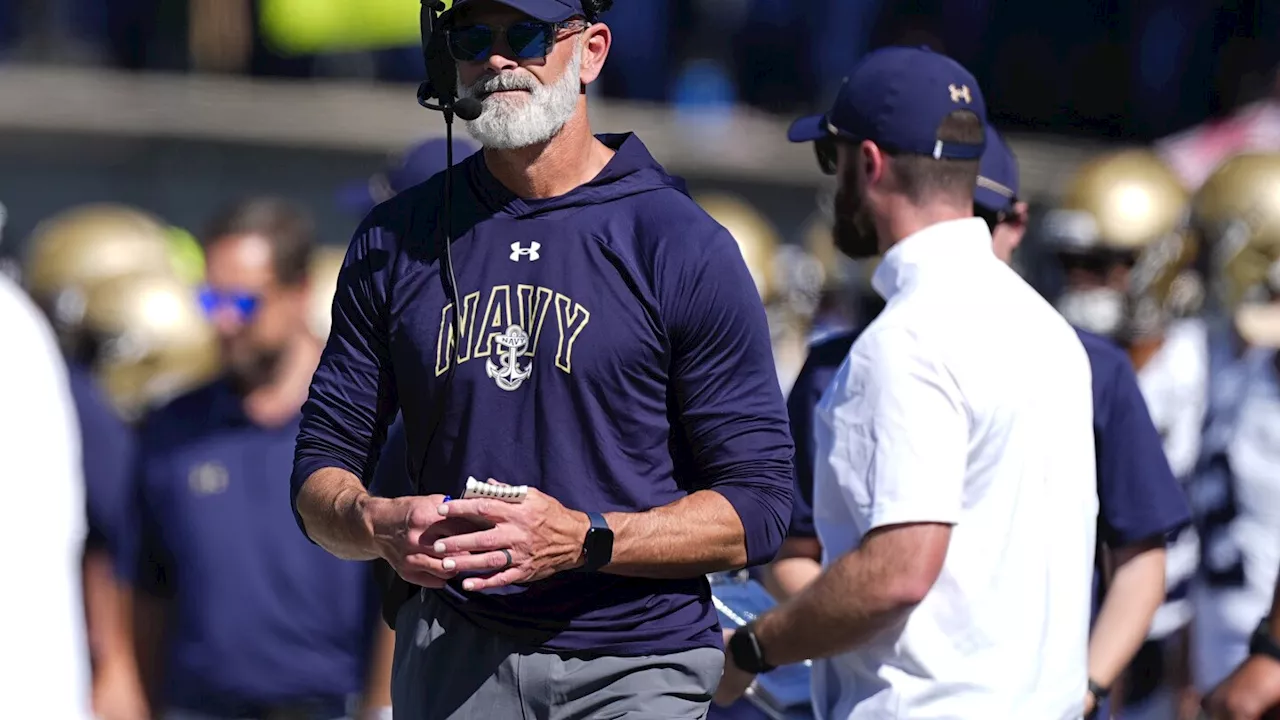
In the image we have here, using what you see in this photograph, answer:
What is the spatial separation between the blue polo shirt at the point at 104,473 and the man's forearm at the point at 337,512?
3529 mm

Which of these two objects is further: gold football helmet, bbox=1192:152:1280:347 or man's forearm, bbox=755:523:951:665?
gold football helmet, bbox=1192:152:1280:347

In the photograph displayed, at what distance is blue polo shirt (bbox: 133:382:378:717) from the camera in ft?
21.9

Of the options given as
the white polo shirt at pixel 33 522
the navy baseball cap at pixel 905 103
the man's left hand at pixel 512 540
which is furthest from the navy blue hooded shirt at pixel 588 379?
the navy baseball cap at pixel 905 103

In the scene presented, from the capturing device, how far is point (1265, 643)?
5.29 metres

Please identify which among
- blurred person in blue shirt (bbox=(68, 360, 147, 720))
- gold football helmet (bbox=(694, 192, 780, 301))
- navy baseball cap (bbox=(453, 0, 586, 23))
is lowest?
gold football helmet (bbox=(694, 192, 780, 301))

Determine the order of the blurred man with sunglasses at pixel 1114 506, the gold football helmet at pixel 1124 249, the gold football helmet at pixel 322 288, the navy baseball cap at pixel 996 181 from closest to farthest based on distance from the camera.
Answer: the blurred man with sunglasses at pixel 1114 506, the navy baseball cap at pixel 996 181, the gold football helmet at pixel 1124 249, the gold football helmet at pixel 322 288

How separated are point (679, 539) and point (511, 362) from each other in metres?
0.40

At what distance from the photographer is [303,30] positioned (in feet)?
54.1

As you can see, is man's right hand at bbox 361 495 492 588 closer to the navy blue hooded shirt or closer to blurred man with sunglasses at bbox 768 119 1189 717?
the navy blue hooded shirt

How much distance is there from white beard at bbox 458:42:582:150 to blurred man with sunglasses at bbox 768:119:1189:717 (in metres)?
1.30

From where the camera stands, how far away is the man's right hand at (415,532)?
3287 millimetres

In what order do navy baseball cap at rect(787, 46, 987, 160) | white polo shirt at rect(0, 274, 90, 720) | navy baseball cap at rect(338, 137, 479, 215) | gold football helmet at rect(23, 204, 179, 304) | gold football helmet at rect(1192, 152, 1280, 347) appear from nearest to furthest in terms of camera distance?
white polo shirt at rect(0, 274, 90, 720), navy baseball cap at rect(787, 46, 987, 160), navy baseball cap at rect(338, 137, 479, 215), gold football helmet at rect(1192, 152, 1280, 347), gold football helmet at rect(23, 204, 179, 304)

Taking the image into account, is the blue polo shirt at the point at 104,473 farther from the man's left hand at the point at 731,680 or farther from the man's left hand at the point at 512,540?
the man's left hand at the point at 512,540

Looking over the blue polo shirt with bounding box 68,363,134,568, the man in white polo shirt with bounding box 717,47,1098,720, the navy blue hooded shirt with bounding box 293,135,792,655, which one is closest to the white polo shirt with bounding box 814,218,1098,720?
the man in white polo shirt with bounding box 717,47,1098,720
